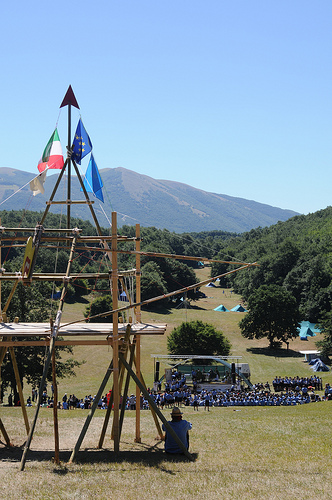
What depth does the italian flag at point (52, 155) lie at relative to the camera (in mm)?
20859

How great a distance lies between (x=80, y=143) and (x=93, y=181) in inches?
→ 57.2

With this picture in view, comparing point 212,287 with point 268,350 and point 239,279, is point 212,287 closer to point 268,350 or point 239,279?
point 239,279

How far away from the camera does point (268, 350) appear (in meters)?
78.5

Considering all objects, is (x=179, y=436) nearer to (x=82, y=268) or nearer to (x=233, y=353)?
(x=82, y=268)

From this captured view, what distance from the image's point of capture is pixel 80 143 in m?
20.3

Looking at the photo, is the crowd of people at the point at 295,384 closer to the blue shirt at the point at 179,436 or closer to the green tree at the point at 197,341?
the green tree at the point at 197,341

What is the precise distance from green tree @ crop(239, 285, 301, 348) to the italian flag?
6133cm

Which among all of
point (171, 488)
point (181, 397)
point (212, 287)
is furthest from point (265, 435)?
point (212, 287)

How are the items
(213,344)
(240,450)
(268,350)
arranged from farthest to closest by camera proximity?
(268,350)
(213,344)
(240,450)

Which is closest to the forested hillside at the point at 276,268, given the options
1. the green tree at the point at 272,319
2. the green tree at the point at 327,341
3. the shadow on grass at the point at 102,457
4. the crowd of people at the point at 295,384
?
the green tree at the point at 327,341

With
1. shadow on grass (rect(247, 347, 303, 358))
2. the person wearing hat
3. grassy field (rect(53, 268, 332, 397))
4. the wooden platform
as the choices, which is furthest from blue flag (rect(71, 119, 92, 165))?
shadow on grass (rect(247, 347, 303, 358))

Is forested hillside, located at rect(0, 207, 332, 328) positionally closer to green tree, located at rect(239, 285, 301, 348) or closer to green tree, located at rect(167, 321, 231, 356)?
green tree, located at rect(239, 285, 301, 348)

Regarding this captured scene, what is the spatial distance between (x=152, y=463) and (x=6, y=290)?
2968cm

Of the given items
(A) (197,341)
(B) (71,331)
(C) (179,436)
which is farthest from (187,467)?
(A) (197,341)
